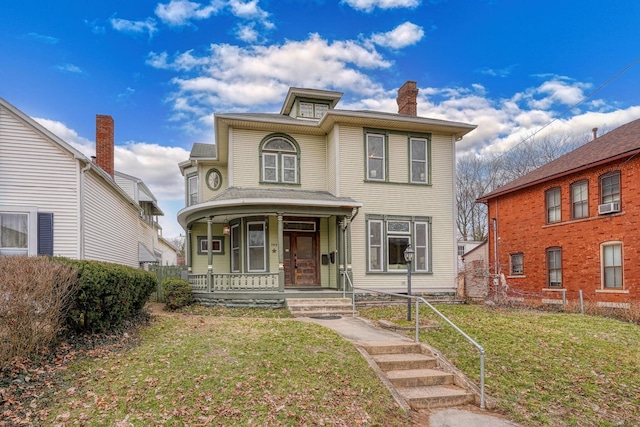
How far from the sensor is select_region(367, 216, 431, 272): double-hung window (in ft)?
49.3

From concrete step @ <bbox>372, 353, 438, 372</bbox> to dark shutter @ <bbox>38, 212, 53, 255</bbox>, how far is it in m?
9.53

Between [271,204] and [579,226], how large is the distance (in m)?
12.5

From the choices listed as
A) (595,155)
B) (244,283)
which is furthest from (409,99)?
(244,283)

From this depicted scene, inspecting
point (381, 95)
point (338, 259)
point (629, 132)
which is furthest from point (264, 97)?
point (629, 132)

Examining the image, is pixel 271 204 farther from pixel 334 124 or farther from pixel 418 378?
pixel 418 378

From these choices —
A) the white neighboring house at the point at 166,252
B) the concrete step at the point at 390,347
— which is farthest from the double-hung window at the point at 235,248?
the white neighboring house at the point at 166,252

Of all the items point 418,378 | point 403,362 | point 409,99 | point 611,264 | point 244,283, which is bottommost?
point 418,378

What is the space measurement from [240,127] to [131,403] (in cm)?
1147

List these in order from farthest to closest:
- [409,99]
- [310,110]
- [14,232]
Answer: [409,99], [310,110], [14,232]

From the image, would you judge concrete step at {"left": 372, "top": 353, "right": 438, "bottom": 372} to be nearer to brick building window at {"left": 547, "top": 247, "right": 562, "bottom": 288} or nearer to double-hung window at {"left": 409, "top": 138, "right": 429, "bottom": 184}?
double-hung window at {"left": 409, "top": 138, "right": 429, "bottom": 184}

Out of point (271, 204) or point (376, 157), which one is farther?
point (376, 157)

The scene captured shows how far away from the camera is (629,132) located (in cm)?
1631

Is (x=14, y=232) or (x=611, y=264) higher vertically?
(x=14, y=232)

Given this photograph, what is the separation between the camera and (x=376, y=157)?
603 inches
